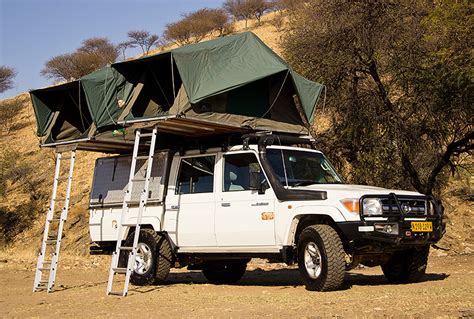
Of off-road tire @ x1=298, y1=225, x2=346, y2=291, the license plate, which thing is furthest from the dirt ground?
the license plate

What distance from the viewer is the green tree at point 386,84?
15062 mm

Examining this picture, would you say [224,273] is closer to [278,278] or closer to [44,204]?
[278,278]

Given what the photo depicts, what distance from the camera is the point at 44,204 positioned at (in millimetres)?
25578

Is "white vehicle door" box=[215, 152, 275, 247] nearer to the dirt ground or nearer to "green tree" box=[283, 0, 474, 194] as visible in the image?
the dirt ground

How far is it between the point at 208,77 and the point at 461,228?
11.6 m

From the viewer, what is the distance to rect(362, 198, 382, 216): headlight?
9.02 metres

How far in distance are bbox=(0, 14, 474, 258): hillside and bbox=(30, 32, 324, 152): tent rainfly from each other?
7127mm

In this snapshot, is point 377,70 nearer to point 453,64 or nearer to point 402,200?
point 453,64

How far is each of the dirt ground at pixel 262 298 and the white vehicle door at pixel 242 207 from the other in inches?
30.8

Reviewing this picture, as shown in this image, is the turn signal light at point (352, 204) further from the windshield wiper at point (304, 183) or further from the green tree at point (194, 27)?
the green tree at point (194, 27)

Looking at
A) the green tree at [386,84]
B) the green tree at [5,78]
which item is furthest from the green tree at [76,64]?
the green tree at [386,84]

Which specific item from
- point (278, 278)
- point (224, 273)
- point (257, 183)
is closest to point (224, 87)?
point (257, 183)

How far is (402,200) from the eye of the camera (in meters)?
9.41

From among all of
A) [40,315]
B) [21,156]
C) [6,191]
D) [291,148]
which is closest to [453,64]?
[291,148]
